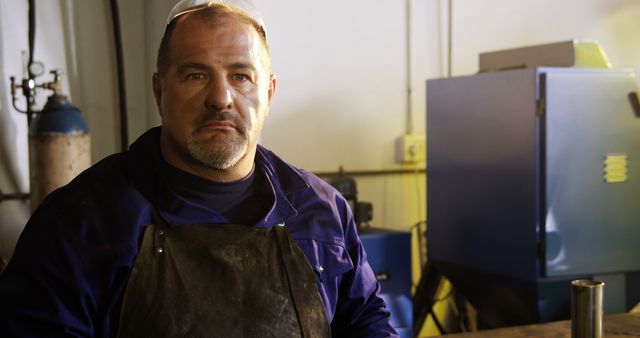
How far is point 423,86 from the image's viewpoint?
290 cm

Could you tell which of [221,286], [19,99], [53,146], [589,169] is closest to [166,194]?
[221,286]

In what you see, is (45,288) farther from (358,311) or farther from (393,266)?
(393,266)

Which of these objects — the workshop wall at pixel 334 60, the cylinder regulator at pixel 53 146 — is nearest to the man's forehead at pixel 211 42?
the cylinder regulator at pixel 53 146

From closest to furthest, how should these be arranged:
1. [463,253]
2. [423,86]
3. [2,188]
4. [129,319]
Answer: [129,319] → [2,188] → [463,253] → [423,86]

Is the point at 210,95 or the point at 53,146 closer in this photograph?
the point at 210,95

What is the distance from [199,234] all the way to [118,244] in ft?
0.46

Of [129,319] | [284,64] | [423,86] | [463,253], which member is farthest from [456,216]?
[129,319]

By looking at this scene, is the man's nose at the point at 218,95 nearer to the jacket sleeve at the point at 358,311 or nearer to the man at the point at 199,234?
the man at the point at 199,234

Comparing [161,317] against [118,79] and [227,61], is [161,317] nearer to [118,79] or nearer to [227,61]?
[227,61]

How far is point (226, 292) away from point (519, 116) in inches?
54.8

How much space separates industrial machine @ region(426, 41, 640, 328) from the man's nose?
1256mm

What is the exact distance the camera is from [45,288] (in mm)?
1075

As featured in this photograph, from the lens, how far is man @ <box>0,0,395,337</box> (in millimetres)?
1112

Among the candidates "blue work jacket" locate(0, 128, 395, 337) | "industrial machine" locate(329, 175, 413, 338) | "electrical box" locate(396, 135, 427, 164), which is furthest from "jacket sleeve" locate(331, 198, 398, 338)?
"electrical box" locate(396, 135, 427, 164)
